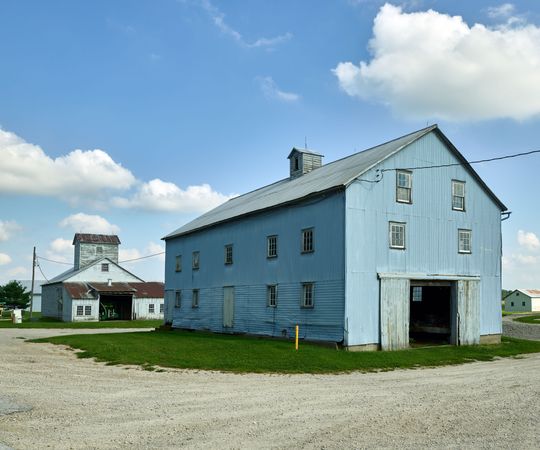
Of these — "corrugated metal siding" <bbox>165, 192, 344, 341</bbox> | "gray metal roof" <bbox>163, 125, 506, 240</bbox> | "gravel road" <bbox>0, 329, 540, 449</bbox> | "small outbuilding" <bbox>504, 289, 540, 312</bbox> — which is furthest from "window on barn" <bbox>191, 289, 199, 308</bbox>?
"small outbuilding" <bbox>504, 289, 540, 312</bbox>

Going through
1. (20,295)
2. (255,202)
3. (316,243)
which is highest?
(255,202)

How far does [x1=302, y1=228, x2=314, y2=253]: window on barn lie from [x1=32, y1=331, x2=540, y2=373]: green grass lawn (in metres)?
4.37

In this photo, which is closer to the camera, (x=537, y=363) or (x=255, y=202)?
(x=537, y=363)

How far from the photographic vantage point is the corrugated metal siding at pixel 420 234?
979 inches

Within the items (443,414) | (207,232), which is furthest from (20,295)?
(443,414)

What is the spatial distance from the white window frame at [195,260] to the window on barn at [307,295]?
13180 mm

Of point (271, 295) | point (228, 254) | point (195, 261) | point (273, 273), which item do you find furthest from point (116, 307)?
point (273, 273)

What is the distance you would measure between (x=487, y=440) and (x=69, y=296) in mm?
56024

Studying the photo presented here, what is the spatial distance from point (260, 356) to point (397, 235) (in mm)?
9224

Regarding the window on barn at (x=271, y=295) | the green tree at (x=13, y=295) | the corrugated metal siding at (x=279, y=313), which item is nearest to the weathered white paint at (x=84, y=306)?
the corrugated metal siding at (x=279, y=313)

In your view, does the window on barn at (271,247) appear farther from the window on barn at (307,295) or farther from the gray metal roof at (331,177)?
the window on barn at (307,295)

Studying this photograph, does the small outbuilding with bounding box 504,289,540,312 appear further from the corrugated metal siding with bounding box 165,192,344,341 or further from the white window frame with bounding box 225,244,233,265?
the white window frame with bounding box 225,244,233,265

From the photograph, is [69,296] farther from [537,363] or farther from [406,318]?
[537,363]

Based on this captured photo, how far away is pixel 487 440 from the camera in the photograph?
31.7ft
